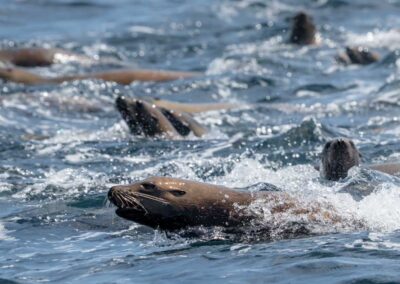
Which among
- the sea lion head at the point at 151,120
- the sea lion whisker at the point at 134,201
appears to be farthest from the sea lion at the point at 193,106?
the sea lion whisker at the point at 134,201

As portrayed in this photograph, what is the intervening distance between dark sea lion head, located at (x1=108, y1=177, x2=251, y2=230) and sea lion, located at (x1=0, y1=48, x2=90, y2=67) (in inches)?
455

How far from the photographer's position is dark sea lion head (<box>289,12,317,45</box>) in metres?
21.1

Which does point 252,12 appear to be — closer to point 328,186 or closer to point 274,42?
point 274,42

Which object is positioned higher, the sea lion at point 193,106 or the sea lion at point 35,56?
the sea lion at point 35,56

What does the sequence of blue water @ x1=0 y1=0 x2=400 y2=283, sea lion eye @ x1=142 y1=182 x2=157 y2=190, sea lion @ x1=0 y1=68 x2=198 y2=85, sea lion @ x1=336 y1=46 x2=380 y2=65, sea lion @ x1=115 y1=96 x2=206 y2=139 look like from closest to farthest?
blue water @ x1=0 y1=0 x2=400 y2=283
sea lion eye @ x1=142 y1=182 x2=157 y2=190
sea lion @ x1=115 y1=96 x2=206 y2=139
sea lion @ x1=0 y1=68 x2=198 y2=85
sea lion @ x1=336 y1=46 x2=380 y2=65

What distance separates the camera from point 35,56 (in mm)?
20047

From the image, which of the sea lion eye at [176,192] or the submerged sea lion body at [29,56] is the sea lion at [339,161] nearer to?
the sea lion eye at [176,192]

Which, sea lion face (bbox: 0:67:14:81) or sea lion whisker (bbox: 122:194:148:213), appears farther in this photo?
sea lion face (bbox: 0:67:14:81)

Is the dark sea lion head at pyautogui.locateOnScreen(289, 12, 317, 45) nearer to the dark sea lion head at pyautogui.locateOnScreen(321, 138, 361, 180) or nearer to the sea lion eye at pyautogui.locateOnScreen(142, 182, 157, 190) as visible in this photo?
the dark sea lion head at pyautogui.locateOnScreen(321, 138, 361, 180)

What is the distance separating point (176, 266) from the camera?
26.0 ft

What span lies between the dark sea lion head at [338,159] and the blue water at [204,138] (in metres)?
0.24

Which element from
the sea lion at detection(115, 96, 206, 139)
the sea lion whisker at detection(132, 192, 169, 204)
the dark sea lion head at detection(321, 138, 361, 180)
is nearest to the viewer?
the sea lion whisker at detection(132, 192, 169, 204)

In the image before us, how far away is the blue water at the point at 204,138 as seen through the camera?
8031 millimetres

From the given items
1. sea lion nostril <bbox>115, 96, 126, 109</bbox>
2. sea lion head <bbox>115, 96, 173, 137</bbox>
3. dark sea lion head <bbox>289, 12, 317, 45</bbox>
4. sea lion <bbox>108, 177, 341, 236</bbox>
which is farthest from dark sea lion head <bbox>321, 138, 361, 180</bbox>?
dark sea lion head <bbox>289, 12, 317, 45</bbox>
